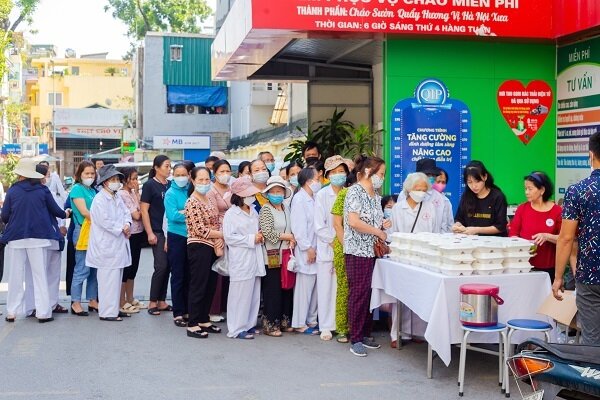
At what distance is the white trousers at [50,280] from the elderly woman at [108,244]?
597 mm

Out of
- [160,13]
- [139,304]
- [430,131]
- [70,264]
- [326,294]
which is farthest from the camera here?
[160,13]

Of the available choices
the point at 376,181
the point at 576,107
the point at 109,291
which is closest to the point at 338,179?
the point at 376,181

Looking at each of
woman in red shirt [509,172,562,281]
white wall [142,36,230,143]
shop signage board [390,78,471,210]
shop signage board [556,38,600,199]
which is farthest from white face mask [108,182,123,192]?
white wall [142,36,230,143]

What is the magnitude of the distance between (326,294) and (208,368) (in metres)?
1.69

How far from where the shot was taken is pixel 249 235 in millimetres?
7871

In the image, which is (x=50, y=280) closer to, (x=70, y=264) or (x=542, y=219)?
(x=70, y=264)

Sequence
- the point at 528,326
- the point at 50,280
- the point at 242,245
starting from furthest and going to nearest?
the point at 50,280 < the point at 242,245 < the point at 528,326

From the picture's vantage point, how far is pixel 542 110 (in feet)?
34.3

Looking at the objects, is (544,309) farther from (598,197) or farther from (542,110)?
(542,110)

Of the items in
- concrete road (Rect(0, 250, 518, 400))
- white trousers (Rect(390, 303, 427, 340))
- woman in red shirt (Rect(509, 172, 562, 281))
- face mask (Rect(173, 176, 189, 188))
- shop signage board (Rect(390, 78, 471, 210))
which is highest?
shop signage board (Rect(390, 78, 471, 210))

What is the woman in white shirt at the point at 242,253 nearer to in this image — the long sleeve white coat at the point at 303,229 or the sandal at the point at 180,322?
the long sleeve white coat at the point at 303,229

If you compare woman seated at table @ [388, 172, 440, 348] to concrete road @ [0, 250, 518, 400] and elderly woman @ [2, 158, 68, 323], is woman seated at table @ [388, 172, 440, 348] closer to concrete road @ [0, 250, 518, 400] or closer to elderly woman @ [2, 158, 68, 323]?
concrete road @ [0, 250, 518, 400]

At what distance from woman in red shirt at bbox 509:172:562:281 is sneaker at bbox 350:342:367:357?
68.3 inches

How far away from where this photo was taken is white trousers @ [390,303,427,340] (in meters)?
7.58
